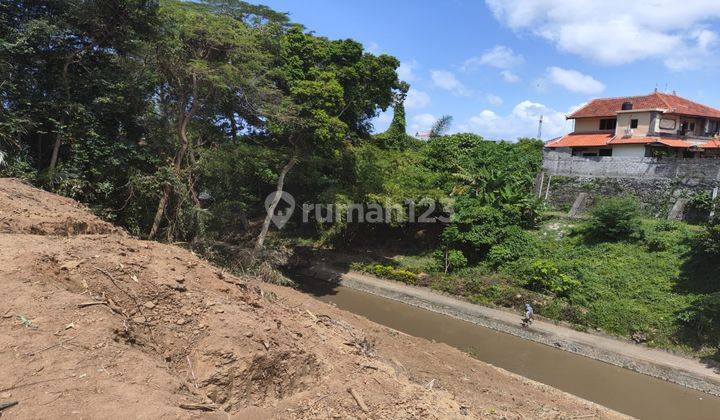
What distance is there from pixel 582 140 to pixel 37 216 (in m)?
26.3

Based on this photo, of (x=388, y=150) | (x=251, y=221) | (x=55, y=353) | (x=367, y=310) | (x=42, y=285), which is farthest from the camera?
(x=251, y=221)

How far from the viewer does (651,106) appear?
24266 millimetres

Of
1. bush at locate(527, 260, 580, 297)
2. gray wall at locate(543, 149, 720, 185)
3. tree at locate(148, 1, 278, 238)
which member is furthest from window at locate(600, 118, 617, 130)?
tree at locate(148, 1, 278, 238)

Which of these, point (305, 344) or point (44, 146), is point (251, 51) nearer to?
point (44, 146)

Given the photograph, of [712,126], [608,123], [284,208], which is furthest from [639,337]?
[712,126]

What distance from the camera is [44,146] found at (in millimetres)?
12508

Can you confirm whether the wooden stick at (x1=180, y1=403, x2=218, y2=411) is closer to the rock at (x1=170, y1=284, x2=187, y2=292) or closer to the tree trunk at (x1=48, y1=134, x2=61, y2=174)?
the rock at (x1=170, y1=284, x2=187, y2=292)

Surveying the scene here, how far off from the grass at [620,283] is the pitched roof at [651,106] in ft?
32.4

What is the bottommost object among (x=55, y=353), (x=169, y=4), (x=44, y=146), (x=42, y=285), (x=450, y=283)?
(x=450, y=283)

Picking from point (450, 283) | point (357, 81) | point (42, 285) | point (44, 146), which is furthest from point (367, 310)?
point (42, 285)

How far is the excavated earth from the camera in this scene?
4223mm

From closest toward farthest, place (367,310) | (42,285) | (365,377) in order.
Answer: (42,285) < (365,377) < (367,310)

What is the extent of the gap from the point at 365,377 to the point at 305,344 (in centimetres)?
101

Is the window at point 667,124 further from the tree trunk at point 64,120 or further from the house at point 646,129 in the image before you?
the tree trunk at point 64,120
